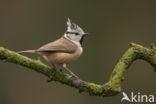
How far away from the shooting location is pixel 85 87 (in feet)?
11.6

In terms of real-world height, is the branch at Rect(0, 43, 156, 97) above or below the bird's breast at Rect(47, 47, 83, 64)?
below

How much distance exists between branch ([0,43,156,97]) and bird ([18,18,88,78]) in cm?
24

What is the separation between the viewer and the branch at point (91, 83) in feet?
11.5

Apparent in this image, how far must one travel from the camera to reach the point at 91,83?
3561 millimetres

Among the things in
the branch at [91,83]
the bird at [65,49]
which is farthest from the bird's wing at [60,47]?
the branch at [91,83]

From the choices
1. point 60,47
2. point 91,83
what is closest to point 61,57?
point 60,47

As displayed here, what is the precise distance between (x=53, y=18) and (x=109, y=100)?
46.0 inches

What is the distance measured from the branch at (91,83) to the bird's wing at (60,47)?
0.36 metres

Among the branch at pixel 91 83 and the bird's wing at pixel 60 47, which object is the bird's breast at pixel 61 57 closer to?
the bird's wing at pixel 60 47

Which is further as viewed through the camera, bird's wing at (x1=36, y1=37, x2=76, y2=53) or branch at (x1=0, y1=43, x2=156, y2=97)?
bird's wing at (x1=36, y1=37, x2=76, y2=53)

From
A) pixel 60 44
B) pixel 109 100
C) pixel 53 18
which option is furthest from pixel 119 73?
pixel 53 18

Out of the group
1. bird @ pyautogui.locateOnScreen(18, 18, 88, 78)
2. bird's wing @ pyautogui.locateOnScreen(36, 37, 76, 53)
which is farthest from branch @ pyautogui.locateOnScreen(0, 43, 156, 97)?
bird's wing @ pyautogui.locateOnScreen(36, 37, 76, 53)

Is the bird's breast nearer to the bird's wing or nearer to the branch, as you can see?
the bird's wing

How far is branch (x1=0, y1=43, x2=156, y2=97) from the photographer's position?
11.5 ft
